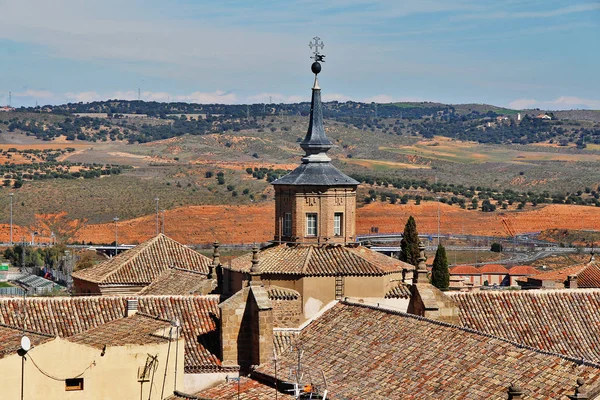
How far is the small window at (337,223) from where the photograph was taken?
33469 mm

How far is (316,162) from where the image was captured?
112 ft

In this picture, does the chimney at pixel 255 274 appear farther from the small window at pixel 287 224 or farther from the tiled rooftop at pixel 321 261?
the small window at pixel 287 224

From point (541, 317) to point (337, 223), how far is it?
5351 mm

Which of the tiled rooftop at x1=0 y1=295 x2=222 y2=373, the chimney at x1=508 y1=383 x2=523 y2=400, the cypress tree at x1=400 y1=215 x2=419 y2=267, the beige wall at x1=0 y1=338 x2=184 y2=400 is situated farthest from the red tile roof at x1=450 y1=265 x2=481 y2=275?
the chimney at x1=508 y1=383 x2=523 y2=400

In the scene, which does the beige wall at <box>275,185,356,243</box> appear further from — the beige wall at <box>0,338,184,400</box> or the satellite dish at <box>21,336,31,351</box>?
the satellite dish at <box>21,336,31,351</box>

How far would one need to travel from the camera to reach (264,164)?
515ft

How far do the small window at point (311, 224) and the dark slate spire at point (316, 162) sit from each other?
0.79 metres

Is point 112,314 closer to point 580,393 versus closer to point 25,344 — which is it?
point 25,344

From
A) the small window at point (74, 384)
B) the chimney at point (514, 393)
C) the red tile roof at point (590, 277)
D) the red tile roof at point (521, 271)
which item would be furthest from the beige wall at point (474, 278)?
the chimney at point (514, 393)

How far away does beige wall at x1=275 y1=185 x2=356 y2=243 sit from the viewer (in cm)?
3325

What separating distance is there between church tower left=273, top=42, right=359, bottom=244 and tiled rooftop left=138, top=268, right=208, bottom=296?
3558 millimetres

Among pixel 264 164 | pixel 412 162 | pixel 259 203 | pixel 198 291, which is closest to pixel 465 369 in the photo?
pixel 198 291

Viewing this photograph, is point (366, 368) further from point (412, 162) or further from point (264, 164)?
point (412, 162)

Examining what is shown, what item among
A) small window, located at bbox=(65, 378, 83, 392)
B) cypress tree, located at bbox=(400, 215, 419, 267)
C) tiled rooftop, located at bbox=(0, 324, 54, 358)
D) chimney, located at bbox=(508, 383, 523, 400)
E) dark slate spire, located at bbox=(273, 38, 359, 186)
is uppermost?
dark slate spire, located at bbox=(273, 38, 359, 186)
